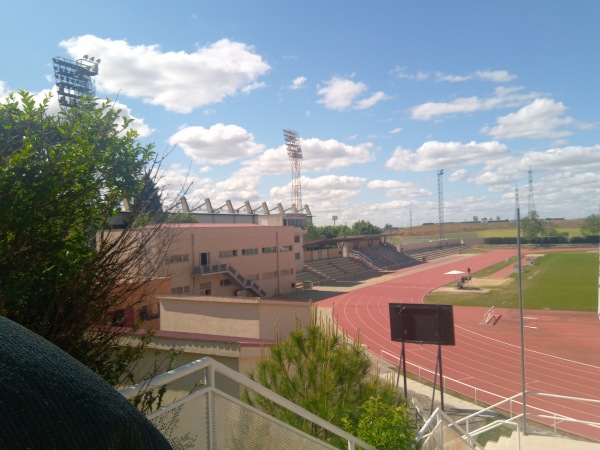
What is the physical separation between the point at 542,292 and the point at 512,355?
24.2 meters

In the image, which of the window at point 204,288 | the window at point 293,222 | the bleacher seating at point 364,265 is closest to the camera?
the window at point 204,288

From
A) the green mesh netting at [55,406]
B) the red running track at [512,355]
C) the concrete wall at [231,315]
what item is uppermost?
the green mesh netting at [55,406]

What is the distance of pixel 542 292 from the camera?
149 feet

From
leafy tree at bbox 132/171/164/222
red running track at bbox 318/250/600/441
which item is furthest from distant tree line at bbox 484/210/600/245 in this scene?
leafy tree at bbox 132/171/164/222

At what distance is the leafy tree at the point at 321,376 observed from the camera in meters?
8.12

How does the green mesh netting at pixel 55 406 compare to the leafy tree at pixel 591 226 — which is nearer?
the green mesh netting at pixel 55 406

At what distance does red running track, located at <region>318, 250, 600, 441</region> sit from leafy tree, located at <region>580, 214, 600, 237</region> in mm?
82951

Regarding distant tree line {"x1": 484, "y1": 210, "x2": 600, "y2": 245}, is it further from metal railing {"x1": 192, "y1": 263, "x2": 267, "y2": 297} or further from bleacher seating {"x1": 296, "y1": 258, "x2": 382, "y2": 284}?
metal railing {"x1": 192, "y1": 263, "x2": 267, "y2": 297}

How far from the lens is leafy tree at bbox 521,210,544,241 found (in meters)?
108

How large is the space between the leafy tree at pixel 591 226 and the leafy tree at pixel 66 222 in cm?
12305

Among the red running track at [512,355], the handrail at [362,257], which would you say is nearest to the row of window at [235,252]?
the red running track at [512,355]

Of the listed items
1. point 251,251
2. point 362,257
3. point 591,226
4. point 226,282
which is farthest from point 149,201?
point 591,226

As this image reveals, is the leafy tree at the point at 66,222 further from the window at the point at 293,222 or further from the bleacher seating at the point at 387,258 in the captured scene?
the bleacher seating at the point at 387,258

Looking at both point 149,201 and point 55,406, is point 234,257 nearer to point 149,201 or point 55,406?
point 149,201
